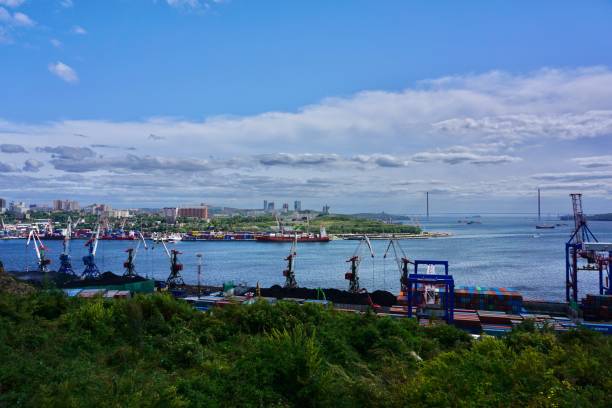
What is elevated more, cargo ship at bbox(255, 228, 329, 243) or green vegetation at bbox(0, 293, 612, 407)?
green vegetation at bbox(0, 293, 612, 407)

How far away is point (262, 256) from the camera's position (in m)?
75.1

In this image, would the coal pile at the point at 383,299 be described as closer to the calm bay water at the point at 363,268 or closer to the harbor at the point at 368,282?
the harbor at the point at 368,282

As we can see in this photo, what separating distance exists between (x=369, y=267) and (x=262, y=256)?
764 inches

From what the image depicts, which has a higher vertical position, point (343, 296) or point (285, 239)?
point (343, 296)

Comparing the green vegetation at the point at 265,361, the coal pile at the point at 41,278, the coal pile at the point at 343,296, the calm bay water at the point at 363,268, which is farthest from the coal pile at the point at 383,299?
the coal pile at the point at 41,278

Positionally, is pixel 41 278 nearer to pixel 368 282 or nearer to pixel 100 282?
pixel 100 282

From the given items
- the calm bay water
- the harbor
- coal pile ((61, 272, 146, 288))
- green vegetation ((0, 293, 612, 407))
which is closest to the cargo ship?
the harbor

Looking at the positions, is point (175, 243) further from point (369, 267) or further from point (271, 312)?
point (271, 312)

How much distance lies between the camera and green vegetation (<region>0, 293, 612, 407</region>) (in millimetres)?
6285

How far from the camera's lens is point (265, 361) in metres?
8.42

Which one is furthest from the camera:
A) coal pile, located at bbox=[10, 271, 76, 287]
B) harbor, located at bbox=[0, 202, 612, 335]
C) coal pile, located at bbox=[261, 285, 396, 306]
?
coal pile, located at bbox=[10, 271, 76, 287]

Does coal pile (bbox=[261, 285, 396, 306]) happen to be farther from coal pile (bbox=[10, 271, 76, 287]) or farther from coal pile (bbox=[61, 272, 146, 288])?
coal pile (bbox=[10, 271, 76, 287])

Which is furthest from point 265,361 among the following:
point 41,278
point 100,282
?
point 41,278

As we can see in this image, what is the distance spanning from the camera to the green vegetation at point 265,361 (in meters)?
6.29
